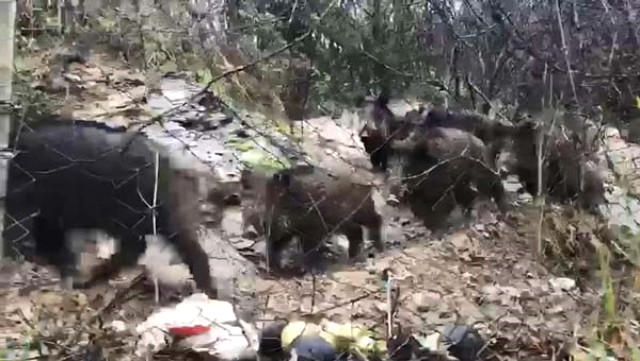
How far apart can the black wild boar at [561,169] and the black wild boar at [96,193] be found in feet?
3.88

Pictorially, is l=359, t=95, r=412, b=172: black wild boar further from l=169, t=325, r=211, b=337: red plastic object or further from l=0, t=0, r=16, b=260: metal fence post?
l=0, t=0, r=16, b=260: metal fence post

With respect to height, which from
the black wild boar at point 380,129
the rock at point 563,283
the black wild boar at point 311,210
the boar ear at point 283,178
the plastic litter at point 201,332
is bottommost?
the plastic litter at point 201,332

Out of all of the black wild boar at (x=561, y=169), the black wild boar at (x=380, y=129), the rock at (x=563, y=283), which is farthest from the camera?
the black wild boar at (x=380, y=129)

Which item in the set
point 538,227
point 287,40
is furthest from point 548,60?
point 287,40

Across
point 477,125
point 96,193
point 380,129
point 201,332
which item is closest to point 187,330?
point 201,332

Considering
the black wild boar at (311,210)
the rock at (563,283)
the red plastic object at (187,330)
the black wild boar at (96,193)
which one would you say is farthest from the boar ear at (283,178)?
the rock at (563,283)

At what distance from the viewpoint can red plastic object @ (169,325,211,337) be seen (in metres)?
2.23

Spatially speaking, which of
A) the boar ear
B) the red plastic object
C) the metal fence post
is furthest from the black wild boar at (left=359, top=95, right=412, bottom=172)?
the metal fence post

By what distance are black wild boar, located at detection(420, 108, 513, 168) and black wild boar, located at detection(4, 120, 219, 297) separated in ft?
3.15

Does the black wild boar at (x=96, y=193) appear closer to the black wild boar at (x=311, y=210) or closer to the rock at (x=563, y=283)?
the black wild boar at (x=311, y=210)

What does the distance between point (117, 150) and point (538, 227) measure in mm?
1364

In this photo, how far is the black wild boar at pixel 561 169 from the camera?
301 centimetres

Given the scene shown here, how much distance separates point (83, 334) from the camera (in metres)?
2.20

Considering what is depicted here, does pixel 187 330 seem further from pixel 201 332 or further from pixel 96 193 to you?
pixel 96 193
